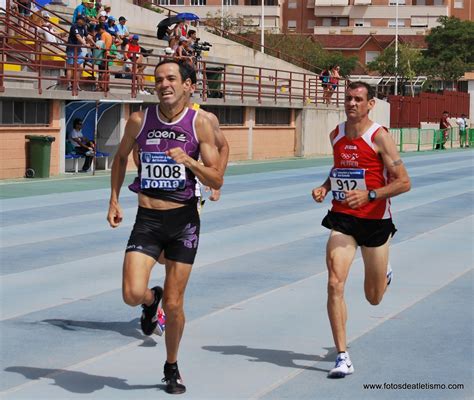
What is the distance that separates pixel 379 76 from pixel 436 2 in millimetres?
22438

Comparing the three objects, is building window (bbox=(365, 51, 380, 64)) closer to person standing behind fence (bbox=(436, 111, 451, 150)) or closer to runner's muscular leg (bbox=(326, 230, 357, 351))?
person standing behind fence (bbox=(436, 111, 451, 150))

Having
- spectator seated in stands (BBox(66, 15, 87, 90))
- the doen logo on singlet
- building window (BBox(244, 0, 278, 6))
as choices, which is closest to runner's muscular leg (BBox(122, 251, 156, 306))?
the doen logo on singlet

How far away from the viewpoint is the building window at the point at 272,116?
40.7 m

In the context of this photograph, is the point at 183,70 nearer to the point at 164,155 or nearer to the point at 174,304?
the point at 164,155

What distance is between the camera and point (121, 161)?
7.69 metres

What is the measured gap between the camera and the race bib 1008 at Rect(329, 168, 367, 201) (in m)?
8.20

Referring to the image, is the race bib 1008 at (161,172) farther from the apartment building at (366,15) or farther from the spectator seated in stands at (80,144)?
the apartment building at (366,15)

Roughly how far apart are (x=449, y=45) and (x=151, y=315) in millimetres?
115472

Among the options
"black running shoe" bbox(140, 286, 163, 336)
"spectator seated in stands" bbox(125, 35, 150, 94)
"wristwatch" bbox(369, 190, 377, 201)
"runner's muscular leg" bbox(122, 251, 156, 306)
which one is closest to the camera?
"runner's muscular leg" bbox(122, 251, 156, 306)

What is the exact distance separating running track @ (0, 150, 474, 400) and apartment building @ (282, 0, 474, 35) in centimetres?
11912

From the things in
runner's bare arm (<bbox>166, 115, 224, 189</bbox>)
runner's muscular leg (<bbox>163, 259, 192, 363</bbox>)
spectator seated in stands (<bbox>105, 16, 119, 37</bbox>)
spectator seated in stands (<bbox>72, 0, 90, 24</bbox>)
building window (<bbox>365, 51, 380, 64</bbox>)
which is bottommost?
runner's muscular leg (<bbox>163, 259, 192, 363</bbox>)

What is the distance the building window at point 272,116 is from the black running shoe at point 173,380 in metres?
33.3

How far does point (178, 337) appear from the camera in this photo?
730cm

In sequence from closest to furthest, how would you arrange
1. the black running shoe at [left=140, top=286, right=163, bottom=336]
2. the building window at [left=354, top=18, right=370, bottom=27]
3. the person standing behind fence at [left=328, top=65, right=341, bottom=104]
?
the black running shoe at [left=140, top=286, right=163, bottom=336]
the person standing behind fence at [left=328, top=65, right=341, bottom=104]
the building window at [left=354, top=18, right=370, bottom=27]
